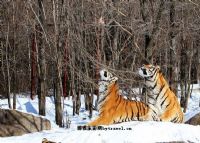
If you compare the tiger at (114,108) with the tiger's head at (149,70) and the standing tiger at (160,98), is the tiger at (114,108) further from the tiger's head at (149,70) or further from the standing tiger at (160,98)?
the tiger's head at (149,70)

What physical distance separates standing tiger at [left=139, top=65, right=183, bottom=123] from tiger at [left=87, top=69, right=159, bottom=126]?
0.20 metres

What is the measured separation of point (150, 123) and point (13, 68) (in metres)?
18.4

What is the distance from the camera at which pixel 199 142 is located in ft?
29.5

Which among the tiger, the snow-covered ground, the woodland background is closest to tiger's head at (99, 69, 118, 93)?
the tiger

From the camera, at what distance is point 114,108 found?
31.6ft

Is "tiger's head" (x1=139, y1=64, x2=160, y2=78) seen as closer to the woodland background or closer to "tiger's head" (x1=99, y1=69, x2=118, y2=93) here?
"tiger's head" (x1=99, y1=69, x2=118, y2=93)

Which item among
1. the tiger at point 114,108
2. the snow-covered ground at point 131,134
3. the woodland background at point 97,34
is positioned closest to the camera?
the snow-covered ground at point 131,134

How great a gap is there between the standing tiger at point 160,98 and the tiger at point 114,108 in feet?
0.66

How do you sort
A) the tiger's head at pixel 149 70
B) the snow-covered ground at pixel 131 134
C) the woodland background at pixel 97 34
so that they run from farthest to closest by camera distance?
the woodland background at pixel 97 34, the tiger's head at pixel 149 70, the snow-covered ground at pixel 131 134

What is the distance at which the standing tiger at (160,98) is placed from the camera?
32.5 ft

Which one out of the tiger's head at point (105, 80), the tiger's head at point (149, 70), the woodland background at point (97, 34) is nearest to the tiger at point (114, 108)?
the tiger's head at point (105, 80)

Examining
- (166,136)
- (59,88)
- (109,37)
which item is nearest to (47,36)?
(59,88)

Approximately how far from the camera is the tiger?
957 cm

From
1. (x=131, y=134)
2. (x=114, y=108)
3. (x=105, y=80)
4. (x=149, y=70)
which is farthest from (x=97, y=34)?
(x=131, y=134)
